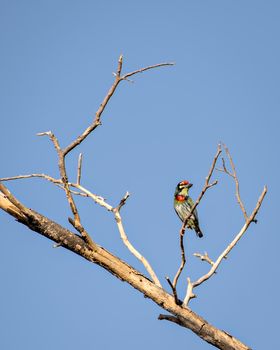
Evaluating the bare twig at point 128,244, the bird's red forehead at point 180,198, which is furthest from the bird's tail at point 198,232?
the bare twig at point 128,244

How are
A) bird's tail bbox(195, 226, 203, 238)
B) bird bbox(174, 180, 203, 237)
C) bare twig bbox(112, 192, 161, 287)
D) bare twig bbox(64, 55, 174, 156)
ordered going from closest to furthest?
bare twig bbox(64, 55, 174, 156)
bare twig bbox(112, 192, 161, 287)
bird bbox(174, 180, 203, 237)
bird's tail bbox(195, 226, 203, 238)

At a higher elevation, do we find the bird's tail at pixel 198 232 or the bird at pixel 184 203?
the bird at pixel 184 203

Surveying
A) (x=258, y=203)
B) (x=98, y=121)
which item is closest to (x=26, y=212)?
(x=98, y=121)

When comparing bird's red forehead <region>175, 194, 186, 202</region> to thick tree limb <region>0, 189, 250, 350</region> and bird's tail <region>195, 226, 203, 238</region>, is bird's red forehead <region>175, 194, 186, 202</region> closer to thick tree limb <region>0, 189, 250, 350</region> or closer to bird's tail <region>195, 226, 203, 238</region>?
bird's tail <region>195, 226, 203, 238</region>

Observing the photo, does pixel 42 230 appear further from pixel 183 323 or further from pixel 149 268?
pixel 183 323

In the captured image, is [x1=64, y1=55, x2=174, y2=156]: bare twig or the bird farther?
the bird

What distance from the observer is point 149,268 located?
5820 mm

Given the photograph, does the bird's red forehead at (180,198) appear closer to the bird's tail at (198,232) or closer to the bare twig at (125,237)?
the bird's tail at (198,232)

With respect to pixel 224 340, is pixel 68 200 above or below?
above

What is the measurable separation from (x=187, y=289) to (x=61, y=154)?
1.98 metres

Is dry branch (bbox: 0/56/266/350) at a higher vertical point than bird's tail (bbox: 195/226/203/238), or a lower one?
lower

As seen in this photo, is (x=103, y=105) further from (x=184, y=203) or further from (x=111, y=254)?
(x=184, y=203)

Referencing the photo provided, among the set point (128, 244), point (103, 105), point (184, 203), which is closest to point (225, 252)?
point (128, 244)

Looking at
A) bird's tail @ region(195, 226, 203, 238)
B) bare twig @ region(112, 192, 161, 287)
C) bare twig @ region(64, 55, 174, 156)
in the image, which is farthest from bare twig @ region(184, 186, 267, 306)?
bird's tail @ region(195, 226, 203, 238)
